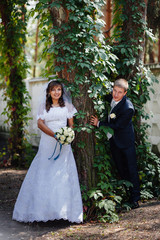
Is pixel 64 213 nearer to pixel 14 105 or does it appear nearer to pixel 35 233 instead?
pixel 35 233

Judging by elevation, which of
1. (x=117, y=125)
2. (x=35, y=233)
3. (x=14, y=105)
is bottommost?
(x=35, y=233)

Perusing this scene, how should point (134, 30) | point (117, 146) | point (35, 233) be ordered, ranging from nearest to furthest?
1. point (35, 233)
2. point (117, 146)
3. point (134, 30)

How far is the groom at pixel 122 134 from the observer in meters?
4.32

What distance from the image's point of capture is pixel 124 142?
4531 mm

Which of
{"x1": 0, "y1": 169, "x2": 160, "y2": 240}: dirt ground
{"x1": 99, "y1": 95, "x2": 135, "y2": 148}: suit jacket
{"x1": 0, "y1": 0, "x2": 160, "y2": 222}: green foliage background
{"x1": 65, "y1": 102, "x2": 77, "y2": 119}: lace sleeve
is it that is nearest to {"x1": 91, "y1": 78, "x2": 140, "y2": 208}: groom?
{"x1": 99, "y1": 95, "x2": 135, "y2": 148}: suit jacket

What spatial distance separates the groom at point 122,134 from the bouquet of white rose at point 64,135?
1.68 ft

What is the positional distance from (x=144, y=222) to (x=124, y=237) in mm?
520

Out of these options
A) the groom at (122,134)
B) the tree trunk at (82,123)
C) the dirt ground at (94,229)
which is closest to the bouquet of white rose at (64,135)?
the tree trunk at (82,123)

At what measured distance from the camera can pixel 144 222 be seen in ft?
12.8

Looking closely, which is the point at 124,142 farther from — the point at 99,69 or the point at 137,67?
the point at 137,67

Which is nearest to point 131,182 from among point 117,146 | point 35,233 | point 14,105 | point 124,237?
point 117,146

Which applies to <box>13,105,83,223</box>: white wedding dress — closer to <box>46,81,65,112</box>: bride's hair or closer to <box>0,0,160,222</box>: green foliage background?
<box>46,81,65,112</box>: bride's hair

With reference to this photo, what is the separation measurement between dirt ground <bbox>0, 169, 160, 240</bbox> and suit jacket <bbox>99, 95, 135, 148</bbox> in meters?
1.03

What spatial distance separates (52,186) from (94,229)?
30.1 inches
